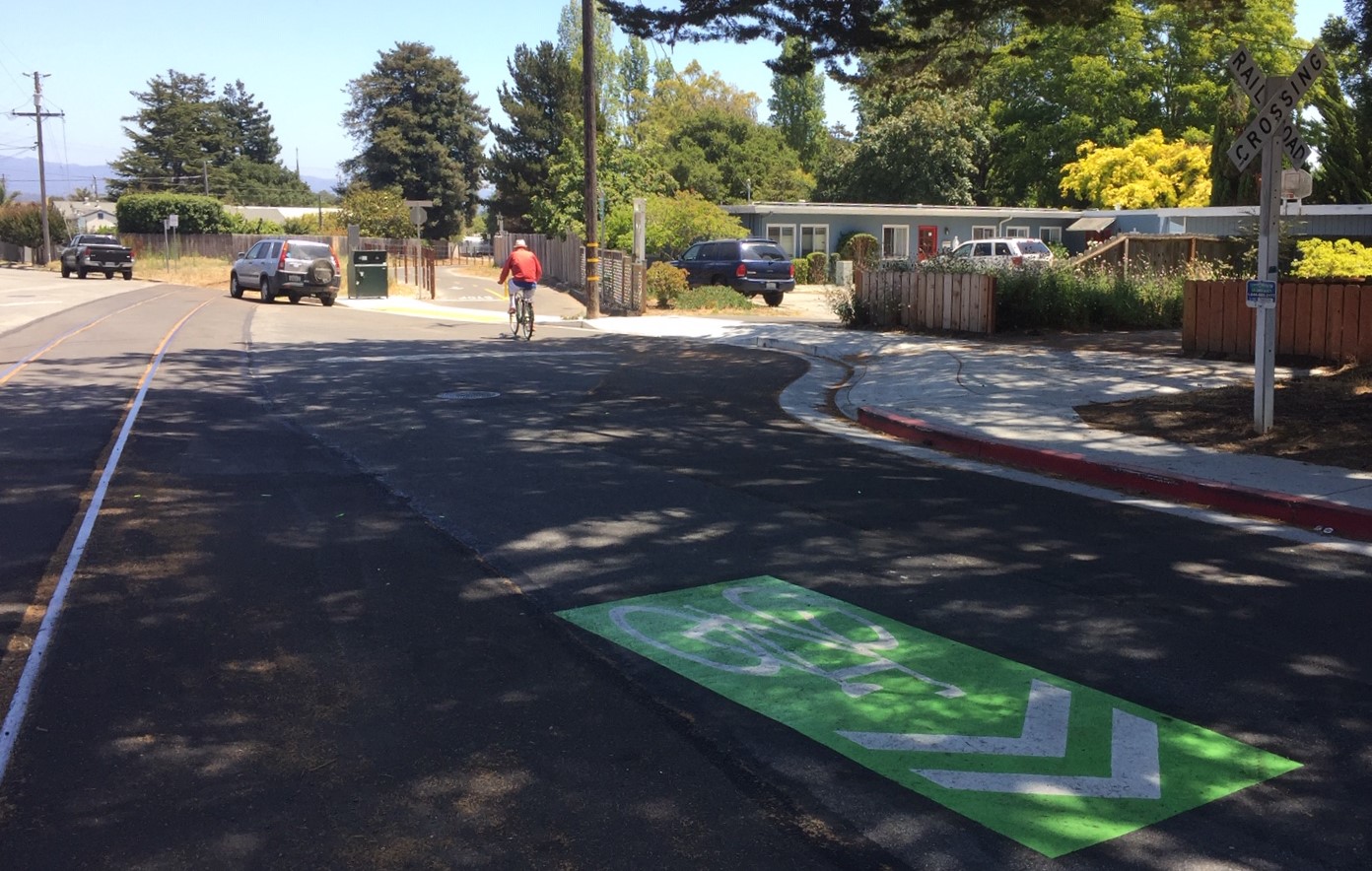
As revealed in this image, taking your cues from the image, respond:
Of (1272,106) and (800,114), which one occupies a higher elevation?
(800,114)


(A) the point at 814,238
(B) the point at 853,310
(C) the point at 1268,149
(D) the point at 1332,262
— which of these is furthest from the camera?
(A) the point at 814,238

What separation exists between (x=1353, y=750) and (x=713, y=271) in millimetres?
27621

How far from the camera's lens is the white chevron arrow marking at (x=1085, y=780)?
4.27m

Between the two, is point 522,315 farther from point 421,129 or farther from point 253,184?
point 253,184

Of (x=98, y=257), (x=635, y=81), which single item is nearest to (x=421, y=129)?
(x=635, y=81)

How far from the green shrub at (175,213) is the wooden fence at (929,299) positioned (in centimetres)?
5289

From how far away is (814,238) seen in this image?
47.5 meters

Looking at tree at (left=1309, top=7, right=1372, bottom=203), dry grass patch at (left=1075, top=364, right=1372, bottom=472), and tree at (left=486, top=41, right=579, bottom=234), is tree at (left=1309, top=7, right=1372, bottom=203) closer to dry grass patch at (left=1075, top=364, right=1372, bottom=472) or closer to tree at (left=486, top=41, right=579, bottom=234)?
dry grass patch at (left=1075, top=364, right=1372, bottom=472)

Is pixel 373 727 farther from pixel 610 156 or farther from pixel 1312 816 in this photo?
pixel 610 156

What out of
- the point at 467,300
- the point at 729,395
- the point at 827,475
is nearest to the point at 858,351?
the point at 729,395

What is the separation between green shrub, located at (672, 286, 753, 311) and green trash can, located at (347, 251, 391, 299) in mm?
10196

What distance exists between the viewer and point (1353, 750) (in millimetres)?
4613

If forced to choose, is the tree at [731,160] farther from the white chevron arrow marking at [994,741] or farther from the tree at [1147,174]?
the white chevron arrow marking at [994,741]

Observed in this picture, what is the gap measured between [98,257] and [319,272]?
24.1 metres
